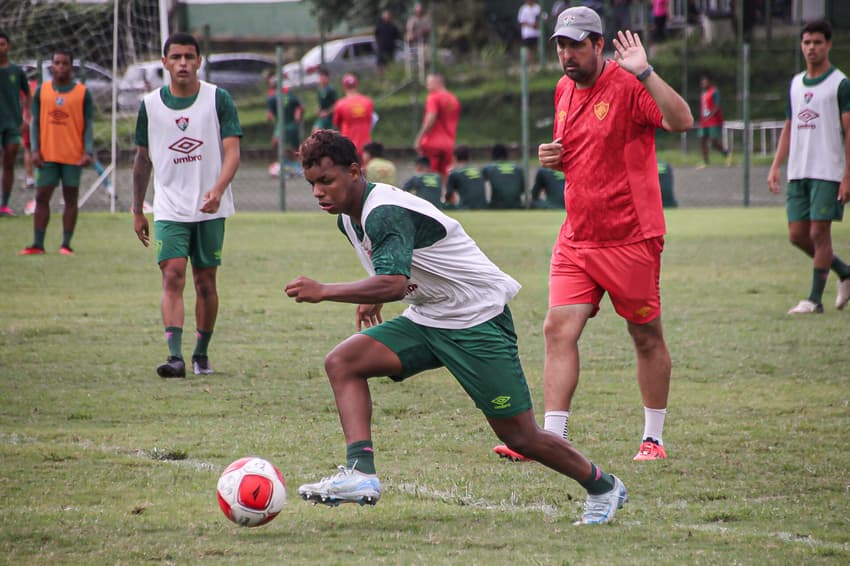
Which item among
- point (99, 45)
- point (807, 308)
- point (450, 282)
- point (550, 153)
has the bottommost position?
point (807, 308)

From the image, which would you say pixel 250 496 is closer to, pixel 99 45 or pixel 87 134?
pixel 87 134

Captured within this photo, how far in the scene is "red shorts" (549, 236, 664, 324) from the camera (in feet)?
19.7

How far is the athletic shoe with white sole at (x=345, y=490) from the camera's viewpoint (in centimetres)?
471

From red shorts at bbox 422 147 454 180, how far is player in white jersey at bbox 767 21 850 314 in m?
10.6

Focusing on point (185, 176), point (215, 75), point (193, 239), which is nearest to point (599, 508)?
point (193, 239)

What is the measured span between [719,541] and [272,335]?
564cm

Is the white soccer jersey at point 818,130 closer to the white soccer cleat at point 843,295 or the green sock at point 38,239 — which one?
the white soccer cleat at point 843,295

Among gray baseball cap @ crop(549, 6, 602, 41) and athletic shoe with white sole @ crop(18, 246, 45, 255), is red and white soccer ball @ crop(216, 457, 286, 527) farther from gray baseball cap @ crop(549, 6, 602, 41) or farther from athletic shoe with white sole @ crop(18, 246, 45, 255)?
athletic shoe with white sole @ crop(18, 246, 45, 255)

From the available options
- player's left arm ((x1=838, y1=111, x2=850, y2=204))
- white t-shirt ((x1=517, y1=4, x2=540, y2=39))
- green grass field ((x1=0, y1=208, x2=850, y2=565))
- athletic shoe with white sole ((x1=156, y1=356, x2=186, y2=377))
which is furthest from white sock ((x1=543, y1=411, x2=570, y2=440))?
white t-shirt ((x1=517, y1=4, x2=540, y2=39))

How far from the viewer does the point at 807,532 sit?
485 cm

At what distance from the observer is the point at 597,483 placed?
4.97m

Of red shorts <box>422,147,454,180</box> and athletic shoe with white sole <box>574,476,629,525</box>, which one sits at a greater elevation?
red shorts <box>422,147,454,180</box>

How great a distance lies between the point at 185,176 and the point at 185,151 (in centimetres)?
18

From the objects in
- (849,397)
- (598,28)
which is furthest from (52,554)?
(849,397)
